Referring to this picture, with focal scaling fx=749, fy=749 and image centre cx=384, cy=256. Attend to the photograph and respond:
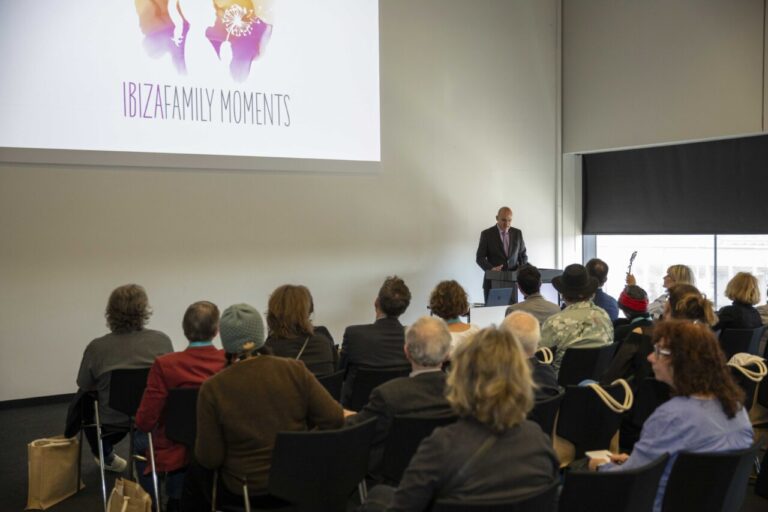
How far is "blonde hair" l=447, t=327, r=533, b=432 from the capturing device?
1.91 metres

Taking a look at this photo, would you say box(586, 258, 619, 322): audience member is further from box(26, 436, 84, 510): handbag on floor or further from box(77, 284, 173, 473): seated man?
box(26, 436, 84, 510): handbag on floor

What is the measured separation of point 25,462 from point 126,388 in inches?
65.0

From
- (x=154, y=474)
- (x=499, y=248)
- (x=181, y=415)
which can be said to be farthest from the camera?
(x=499, y=248)

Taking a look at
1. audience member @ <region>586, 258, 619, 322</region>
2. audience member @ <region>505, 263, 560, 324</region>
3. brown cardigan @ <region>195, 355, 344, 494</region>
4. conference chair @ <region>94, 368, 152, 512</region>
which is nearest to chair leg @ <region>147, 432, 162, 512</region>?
conference chair @ <region>94, 368, 152, 512</region>

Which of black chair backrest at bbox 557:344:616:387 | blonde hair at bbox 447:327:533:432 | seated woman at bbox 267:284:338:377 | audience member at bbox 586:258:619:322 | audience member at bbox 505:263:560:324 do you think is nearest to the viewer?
blonde hair at bbox 447:327:533:432

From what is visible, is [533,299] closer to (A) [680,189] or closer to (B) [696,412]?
(B) [696,412]

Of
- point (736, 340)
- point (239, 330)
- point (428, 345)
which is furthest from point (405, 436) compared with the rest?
point (736, 340)

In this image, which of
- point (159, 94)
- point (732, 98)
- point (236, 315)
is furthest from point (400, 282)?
point (732, 98)

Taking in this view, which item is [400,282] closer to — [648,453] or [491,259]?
[648,453]

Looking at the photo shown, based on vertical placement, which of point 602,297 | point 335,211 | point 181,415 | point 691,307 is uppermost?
point 335,211

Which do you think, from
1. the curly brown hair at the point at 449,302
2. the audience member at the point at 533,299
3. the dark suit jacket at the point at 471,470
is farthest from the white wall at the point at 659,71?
the dark suit jacket at the point at 471,470

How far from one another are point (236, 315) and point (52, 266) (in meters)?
3.98

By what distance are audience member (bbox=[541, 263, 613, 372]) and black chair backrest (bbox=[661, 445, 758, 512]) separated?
6.01 ft

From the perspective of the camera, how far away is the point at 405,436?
105 inches
